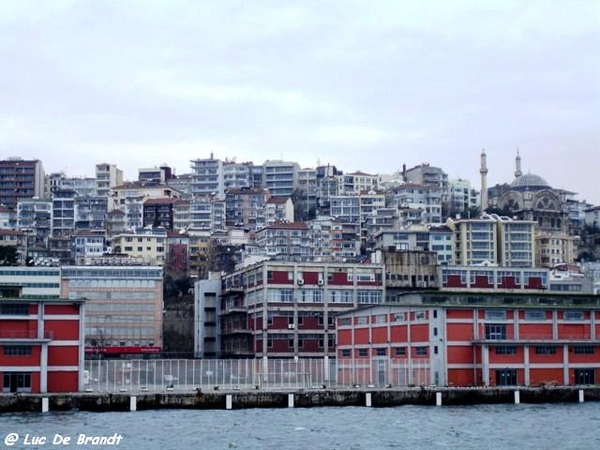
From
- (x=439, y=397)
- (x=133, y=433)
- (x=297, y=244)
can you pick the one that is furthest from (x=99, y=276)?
(x=133, y=433)

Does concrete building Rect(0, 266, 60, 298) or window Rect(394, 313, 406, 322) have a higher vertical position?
concrete building Rect(0, 266, 60, 298)

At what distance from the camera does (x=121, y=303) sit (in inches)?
4995

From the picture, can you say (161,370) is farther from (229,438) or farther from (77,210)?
(77,210)

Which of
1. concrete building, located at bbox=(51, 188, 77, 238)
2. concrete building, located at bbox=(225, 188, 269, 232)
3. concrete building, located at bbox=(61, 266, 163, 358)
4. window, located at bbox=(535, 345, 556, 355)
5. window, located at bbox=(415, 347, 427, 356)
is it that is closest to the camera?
window, located at bbox=(415, 347, 427, 356)

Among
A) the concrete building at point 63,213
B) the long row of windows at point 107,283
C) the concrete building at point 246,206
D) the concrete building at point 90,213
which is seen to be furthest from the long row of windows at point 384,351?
the concrete building at point 63,213

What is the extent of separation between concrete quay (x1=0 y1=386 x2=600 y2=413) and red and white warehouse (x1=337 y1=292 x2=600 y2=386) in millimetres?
2973

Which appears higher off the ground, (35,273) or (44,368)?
(35,273)

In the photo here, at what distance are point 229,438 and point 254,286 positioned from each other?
55.3m

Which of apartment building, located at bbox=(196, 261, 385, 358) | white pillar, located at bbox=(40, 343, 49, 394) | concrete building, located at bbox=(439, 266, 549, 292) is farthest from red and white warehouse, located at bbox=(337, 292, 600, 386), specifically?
concrete building, located at bbox=(439, 266, 549, 292)

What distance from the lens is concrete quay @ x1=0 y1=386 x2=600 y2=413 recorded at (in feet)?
233

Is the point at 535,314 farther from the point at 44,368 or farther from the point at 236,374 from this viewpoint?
the point at 44,368

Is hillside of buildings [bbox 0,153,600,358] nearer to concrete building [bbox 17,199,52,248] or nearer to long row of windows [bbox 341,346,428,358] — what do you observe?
concrete building [bbox 17,199,52,248]

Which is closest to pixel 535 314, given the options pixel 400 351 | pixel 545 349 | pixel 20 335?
pixel 545 349

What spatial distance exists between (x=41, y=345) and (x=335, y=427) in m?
21.2
